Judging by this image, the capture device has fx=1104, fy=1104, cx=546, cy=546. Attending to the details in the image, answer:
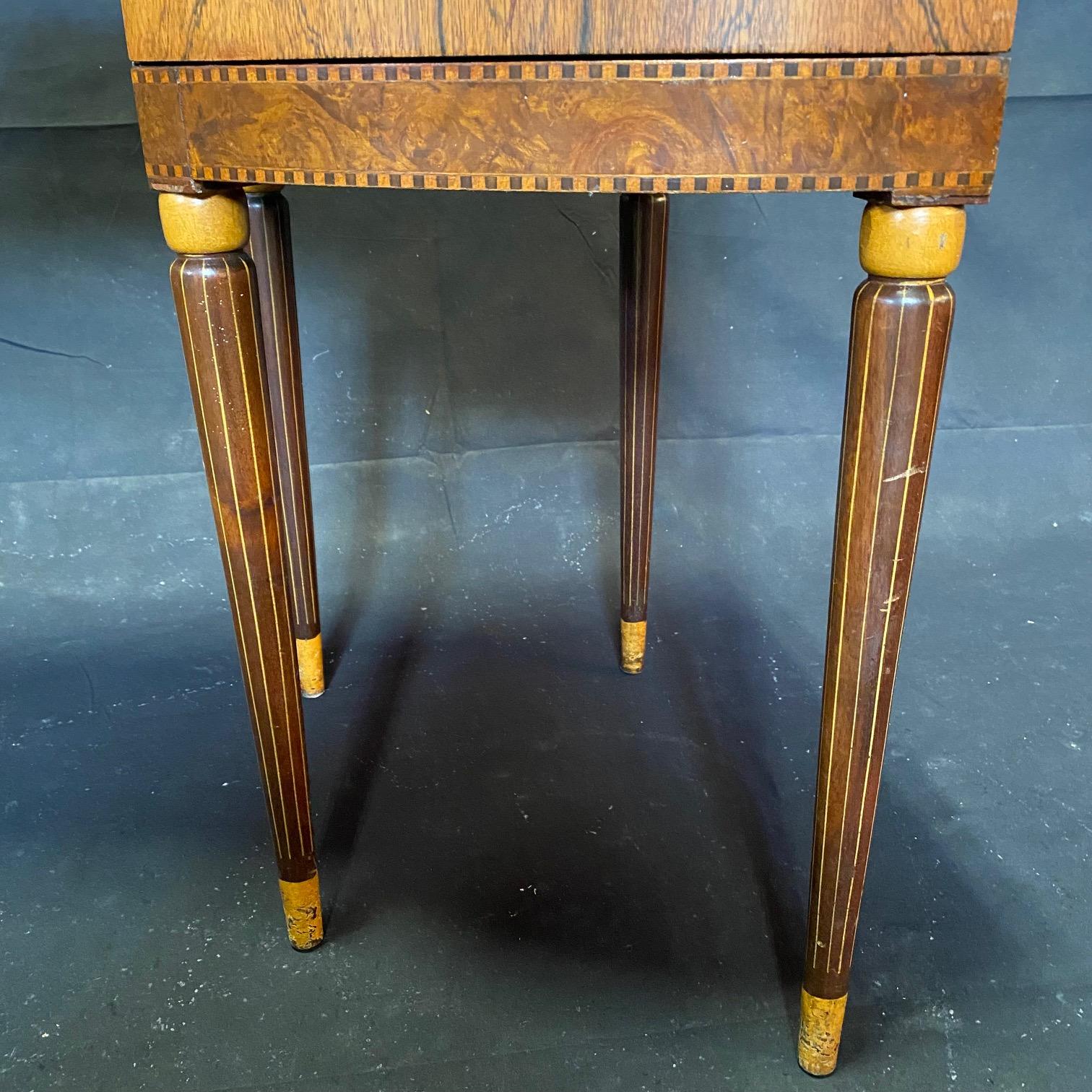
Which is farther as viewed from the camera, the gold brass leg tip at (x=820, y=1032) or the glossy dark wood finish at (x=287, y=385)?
the glossy dark wood finish at (x=287, y=385)

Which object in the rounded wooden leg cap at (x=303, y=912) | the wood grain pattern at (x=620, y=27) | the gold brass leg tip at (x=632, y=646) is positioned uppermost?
the wood grain pattern at (x=620, y=27)

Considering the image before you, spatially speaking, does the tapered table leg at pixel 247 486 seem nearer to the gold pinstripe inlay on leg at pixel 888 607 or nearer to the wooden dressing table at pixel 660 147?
the wooden dressing table at pixel 660 147

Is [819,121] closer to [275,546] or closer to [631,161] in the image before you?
[631,161]

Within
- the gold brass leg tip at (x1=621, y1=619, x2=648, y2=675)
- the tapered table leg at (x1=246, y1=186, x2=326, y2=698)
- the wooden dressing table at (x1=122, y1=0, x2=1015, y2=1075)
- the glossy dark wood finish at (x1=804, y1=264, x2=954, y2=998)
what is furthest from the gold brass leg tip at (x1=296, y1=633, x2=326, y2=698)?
the glossy dark wood finish at (x1=804, y1=264, x2=954, y2=998)

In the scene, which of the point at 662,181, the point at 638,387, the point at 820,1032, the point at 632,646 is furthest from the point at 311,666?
the point at 662,181

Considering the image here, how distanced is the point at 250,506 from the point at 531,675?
0.56m

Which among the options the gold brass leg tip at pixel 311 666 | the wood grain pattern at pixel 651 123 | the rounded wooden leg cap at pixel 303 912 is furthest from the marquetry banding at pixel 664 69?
the gold brass leg tip at pixel 311 666

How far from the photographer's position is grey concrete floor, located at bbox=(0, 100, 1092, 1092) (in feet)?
2.52

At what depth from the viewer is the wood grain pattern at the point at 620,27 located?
0.50 m

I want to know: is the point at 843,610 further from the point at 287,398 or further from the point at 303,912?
the point at 287,398

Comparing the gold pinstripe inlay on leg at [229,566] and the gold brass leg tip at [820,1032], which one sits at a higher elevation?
the gold pinstripe inlay on leg at [229,566]

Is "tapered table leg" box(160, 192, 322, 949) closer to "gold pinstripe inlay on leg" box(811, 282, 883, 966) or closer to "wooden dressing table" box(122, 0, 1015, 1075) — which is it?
"wooden dressing table" box(122, 0, 1015, 1075)

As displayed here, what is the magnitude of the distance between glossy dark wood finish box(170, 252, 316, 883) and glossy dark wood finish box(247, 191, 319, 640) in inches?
7.8

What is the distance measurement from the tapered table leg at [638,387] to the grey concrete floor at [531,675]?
9 cm
